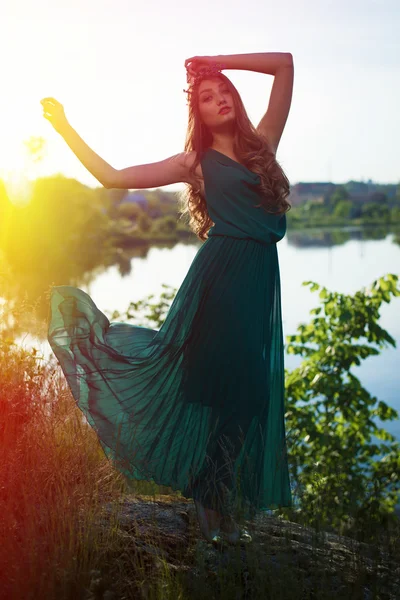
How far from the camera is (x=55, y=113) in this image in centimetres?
303

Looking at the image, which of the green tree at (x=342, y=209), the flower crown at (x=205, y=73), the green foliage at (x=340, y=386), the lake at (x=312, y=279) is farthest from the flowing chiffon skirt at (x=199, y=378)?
the green tree at (x=342, y=209)

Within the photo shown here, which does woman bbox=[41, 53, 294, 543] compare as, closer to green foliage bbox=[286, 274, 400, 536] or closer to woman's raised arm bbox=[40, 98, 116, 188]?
woman's raised arm bbox=[40, 98, 116, 188]

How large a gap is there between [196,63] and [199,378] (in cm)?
128

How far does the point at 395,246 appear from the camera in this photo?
42.2 m

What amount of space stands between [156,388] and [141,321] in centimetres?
410

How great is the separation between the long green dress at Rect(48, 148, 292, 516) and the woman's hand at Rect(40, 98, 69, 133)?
1.97 ft

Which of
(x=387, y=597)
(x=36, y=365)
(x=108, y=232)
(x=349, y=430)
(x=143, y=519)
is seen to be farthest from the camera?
(x=108, y=232)

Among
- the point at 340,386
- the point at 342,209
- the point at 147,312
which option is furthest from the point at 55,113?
the point at 342,209

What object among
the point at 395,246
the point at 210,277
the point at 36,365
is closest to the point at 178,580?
the point at 210,277

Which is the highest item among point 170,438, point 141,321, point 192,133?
point 141,321

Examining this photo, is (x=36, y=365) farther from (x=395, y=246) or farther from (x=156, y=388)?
(x=395, y=246)

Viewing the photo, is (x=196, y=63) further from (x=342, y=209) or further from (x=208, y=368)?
(x=342, y=209)

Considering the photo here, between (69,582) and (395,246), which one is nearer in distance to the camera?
(69,582)

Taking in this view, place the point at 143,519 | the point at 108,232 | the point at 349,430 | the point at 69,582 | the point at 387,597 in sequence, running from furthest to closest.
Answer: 1. the point at 108,232
2. the point at 349,430
3. the point at 143,519
4. the point at 387,597
5. the point at 69,582
